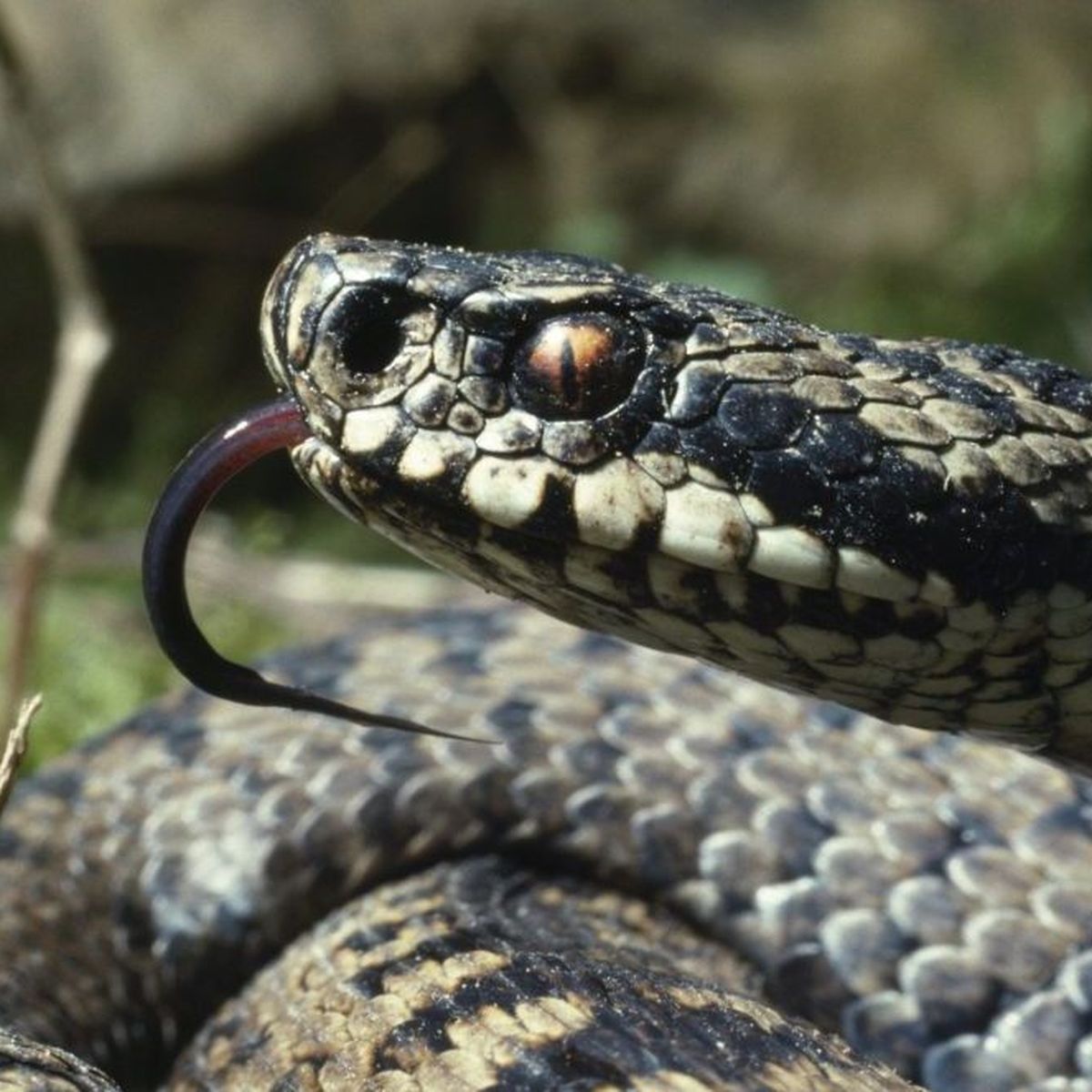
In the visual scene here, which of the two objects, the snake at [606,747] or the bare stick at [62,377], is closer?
the snake at [606,747]

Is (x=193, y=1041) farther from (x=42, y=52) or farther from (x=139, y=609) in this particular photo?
(x=42, y=52)

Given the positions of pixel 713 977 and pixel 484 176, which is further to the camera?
pixel 484 176

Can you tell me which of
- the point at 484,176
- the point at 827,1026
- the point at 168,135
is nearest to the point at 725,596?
the point at 827,1026

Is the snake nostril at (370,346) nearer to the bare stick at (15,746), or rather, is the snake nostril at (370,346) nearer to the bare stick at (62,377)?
the bare stick at (15,746)

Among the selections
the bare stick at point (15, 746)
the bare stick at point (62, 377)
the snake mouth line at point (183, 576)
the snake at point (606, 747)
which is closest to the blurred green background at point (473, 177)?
the bare stick at point (62, 377)

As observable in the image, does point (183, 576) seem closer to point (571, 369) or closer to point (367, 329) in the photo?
point (367, 329)
